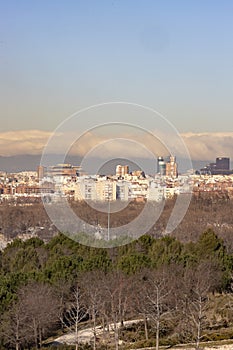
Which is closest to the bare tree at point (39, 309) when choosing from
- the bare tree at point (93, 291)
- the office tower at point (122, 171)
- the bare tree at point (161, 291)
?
the bare tree at point (93, 291)

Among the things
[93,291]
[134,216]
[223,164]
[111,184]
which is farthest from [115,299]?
[223,164]

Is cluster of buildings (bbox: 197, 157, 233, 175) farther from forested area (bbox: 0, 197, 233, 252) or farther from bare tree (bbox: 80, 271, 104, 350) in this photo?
bare tree (bbox: 80, 271, 104, 350)

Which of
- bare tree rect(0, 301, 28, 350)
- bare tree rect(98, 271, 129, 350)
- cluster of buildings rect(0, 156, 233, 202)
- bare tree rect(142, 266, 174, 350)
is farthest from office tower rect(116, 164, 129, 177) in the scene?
bare tree rect(0, 301, 28, 350)

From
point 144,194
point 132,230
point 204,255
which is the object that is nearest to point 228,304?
point 204,255

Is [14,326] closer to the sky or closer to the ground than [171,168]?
closer to the ground

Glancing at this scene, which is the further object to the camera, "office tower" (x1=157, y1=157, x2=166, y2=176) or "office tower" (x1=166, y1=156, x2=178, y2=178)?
"office tower" (x1=166, y1=156, x2=178, y2=178)

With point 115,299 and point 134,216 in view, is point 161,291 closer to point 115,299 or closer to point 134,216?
point 115,299

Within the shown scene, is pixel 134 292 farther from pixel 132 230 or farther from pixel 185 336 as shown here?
pixel 132 230

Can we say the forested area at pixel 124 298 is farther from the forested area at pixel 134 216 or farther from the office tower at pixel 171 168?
the office tower at pixel 171 168
